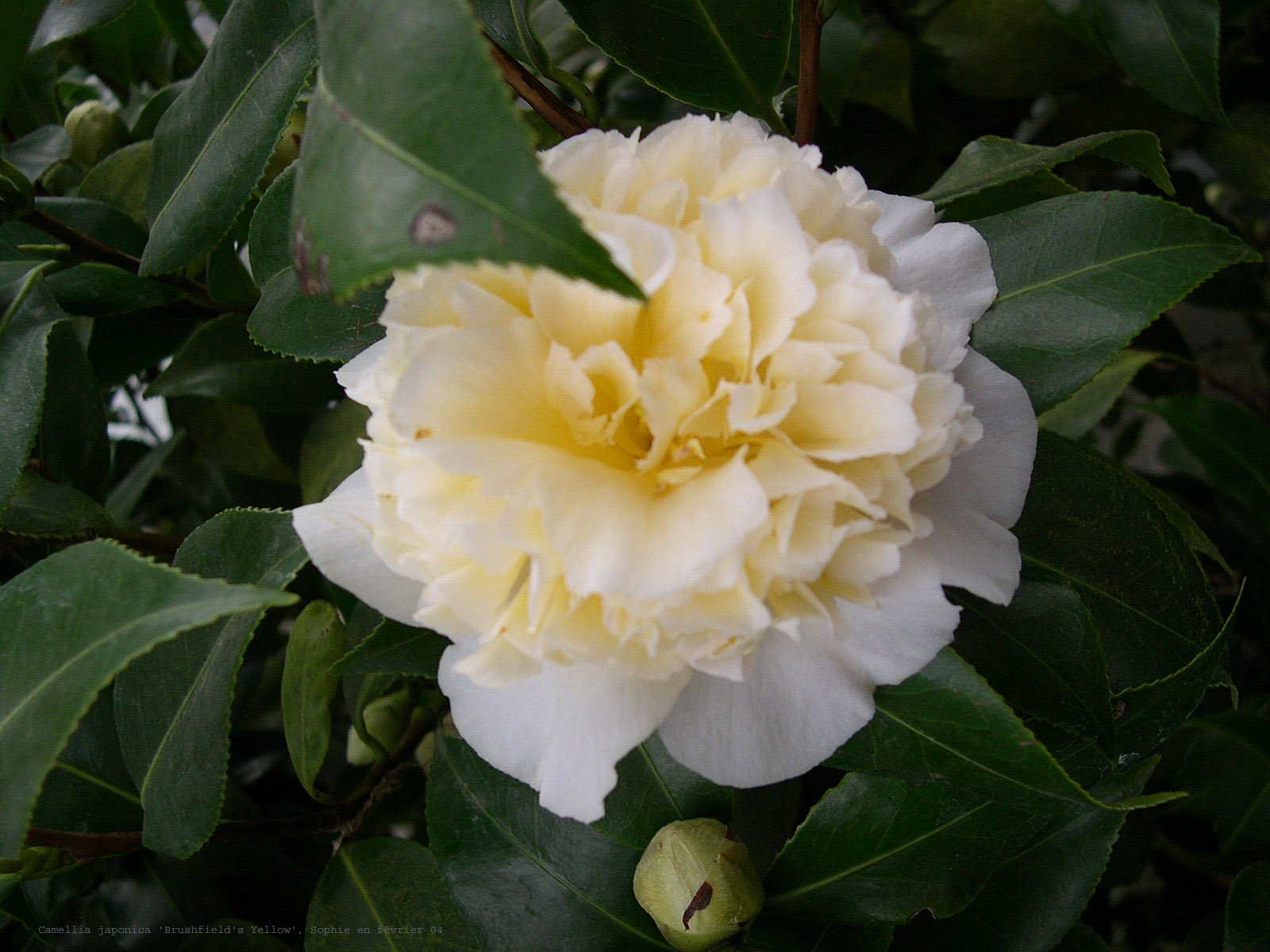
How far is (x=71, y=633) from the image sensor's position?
0.43 meters

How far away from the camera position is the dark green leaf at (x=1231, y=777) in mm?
743

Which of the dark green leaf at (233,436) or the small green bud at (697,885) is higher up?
the dark green leaf at (233,436)

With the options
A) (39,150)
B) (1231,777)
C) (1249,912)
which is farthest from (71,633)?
(1231,777)

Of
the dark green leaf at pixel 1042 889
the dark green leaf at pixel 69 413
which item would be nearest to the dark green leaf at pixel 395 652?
the dark green leaf at pixel 1042 889

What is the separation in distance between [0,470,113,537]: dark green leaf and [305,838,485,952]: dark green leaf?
0.95 ft

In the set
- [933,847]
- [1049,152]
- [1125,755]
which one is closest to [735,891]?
[933,847]

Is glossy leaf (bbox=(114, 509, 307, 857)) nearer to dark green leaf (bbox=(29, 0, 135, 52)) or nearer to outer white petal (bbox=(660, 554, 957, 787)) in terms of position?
outer white petal (bbox=(660, 554, 957, 787))

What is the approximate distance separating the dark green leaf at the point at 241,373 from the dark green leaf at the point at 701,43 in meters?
0.35

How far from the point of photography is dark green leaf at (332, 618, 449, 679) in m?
0.46

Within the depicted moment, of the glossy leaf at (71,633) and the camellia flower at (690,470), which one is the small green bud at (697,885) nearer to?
the camellia flower at (690,470)

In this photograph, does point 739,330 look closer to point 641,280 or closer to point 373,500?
point 641,280

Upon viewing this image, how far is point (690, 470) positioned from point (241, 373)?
526 millimetres

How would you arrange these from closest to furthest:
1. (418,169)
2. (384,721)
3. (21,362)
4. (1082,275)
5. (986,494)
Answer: (418,169) → (986,494) → (1082,275) → (21,362) → (384,721)

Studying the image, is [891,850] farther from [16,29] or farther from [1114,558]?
[16,29]
